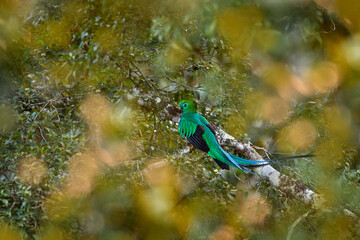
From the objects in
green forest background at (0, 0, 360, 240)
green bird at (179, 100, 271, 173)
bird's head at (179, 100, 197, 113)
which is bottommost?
green forest background at (0, 0, 360, 240)

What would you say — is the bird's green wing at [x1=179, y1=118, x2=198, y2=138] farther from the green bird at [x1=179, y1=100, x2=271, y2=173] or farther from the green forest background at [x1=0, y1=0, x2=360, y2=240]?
the green forest background at [x1=0, y1=0, x2=360, y2=240]

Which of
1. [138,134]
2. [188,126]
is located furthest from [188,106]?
[138,134]

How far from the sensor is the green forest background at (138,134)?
1.48m

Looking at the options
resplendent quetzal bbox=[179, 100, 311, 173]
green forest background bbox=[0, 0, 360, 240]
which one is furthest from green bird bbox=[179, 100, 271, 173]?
green forest background bbox=[0, 0, 360, 240]

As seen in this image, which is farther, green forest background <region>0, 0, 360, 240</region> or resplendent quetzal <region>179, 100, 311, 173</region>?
green forest background <region>0, 0, 360, 240</region>

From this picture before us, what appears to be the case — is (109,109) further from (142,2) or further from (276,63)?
Answer: (276,63)

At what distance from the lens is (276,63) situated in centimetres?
91

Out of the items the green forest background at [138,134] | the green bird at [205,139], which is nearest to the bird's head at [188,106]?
the green bird at [205,139]

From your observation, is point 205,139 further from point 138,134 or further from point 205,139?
point 138,134

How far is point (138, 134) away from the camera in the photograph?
1.62 m

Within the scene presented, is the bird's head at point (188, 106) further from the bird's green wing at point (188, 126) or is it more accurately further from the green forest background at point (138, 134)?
the green forest background at point (138, 134)

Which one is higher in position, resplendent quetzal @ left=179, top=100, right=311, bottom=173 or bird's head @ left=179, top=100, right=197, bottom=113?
bird's head @ left=179, top=100, right=197, bottom=113

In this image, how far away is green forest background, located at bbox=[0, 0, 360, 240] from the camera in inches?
58.2

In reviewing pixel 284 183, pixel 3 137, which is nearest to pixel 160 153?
pixel 284 183
